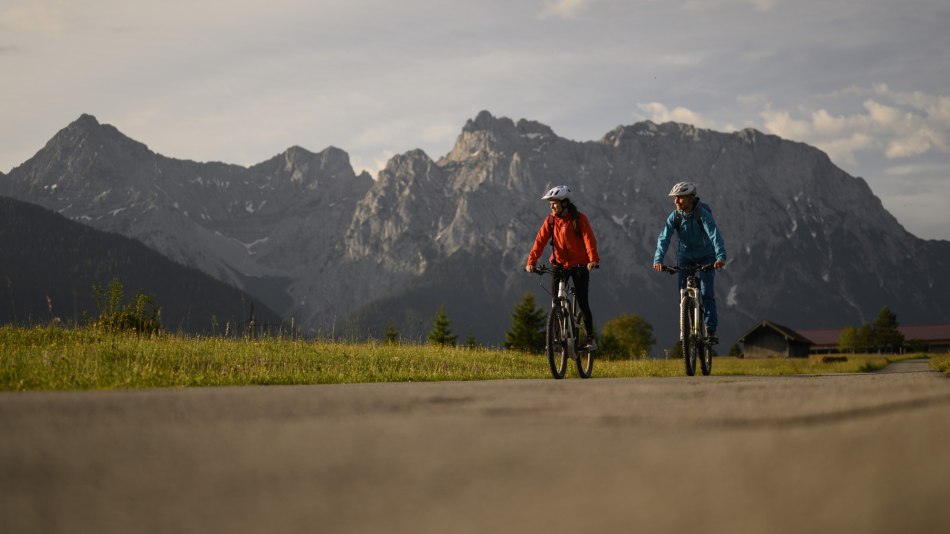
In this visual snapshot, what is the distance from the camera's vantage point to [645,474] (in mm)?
2676

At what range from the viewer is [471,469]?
2734mm

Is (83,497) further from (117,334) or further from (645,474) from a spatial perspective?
(117,334)

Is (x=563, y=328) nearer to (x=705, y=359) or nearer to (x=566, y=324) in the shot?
(x=566, y=324)

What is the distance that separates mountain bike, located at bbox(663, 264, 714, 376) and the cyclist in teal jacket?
0.36 ft

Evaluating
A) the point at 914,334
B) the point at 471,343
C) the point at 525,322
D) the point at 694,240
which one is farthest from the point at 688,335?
the point at 914,334

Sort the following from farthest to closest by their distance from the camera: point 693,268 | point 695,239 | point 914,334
Answer: point 914,334 → point 695,239 → point 693,268

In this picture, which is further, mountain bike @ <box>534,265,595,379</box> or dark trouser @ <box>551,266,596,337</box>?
dark trouser @ <box>551,266,596,337</box>

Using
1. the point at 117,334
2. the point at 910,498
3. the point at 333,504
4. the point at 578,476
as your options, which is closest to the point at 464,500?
the point at 333,504

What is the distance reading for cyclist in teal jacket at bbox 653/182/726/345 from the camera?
14734mm

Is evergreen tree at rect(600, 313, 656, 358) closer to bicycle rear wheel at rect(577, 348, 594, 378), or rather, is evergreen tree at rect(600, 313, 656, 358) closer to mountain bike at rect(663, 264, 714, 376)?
mountain bike at rect(663, 264, 714, 376)

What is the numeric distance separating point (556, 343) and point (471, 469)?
1032cm

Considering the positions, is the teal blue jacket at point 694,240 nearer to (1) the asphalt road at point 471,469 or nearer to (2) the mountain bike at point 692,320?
(2) the mountain bike at point 692,320

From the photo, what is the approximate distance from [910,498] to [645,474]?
27.0 inches

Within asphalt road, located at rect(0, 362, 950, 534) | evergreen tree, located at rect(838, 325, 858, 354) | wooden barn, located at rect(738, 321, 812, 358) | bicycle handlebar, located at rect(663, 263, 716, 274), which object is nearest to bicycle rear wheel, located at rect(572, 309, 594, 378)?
bicycle handlebar, located at rect(663, 263, 716, 274)
